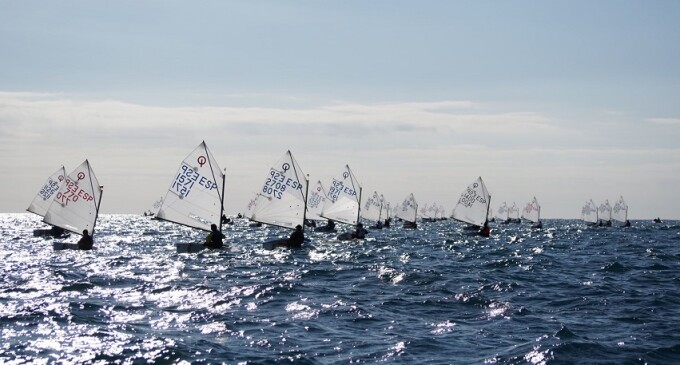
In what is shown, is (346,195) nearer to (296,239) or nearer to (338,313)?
(296,239)

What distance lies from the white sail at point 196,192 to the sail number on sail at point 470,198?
37.6 meters

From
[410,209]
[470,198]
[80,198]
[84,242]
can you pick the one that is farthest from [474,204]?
[84,242]

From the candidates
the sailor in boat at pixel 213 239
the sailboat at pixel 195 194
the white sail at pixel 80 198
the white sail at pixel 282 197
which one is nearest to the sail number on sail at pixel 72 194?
the white sail at pixel 80 198

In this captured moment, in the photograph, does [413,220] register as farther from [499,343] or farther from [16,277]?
[499,343]

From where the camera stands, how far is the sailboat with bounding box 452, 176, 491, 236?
75.6 m

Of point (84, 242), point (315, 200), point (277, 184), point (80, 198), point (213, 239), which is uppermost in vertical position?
point (277, 184)

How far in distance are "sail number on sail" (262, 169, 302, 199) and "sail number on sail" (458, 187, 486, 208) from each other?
96.2 feet

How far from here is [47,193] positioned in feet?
235

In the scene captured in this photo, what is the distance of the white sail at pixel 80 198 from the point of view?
1879 inches

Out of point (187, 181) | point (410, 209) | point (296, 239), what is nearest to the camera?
point (187, 181)

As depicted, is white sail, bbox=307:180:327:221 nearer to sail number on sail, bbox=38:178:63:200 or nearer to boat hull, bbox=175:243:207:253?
sail number on sail, bbox=38:178:63:200

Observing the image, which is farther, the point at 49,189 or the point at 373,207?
the point at 373,207

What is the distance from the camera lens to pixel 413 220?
113 m

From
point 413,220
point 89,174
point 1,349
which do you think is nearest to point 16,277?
point 1,349
